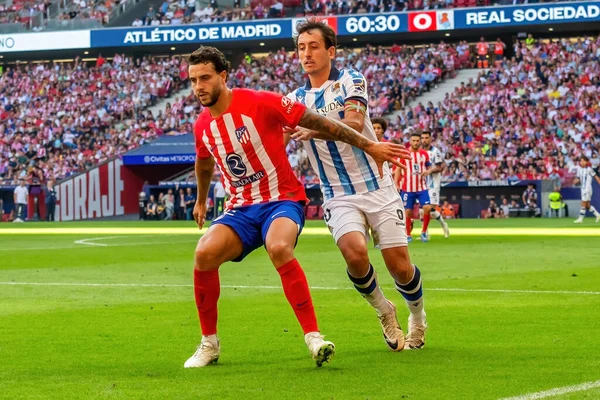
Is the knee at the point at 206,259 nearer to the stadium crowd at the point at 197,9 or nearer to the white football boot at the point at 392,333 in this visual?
the white football boot at the point at 392,333

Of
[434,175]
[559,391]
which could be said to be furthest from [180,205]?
[559,391]

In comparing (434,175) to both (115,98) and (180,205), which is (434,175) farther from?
(115,98)

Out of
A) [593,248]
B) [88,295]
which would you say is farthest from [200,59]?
[593,248]

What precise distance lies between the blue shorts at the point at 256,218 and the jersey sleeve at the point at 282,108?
1.85ft

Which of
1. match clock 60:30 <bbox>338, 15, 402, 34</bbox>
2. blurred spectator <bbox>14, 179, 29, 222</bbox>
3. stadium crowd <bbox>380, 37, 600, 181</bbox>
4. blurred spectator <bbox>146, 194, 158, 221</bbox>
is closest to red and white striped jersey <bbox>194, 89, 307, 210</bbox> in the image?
stadium crowd <bbox>380, 37, 600, 181</bbox>

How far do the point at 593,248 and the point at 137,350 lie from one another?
13.9 m

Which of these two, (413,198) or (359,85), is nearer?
(359,85)

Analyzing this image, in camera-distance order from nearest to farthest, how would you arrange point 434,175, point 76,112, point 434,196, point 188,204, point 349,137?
point 349,137 → point 434,196 → point 434,175 → point 188,204 → point 76,112

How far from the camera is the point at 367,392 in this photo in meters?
6.01

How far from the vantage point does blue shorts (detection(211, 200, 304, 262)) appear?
749 centimetres

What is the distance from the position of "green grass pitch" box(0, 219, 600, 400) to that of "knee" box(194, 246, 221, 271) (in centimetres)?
65

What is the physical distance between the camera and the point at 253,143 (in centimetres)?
755

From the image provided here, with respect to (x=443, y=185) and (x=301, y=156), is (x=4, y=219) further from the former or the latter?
(x=443, y=185)

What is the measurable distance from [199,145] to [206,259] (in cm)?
86
